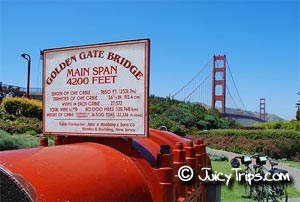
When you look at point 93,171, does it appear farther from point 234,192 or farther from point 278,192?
point 234,192

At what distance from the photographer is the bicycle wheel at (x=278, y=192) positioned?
7.80 meters

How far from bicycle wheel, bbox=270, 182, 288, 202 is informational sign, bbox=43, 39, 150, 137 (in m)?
5.84

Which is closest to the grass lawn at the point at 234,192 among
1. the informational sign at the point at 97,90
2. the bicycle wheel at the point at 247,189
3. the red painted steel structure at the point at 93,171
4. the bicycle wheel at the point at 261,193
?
the bicycle wheel at the point at 247,189

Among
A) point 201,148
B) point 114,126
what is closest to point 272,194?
point 201,148

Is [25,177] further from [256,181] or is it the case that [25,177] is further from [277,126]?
[277,126]

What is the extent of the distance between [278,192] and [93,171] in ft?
21.6

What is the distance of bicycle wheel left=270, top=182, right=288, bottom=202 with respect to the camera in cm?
780

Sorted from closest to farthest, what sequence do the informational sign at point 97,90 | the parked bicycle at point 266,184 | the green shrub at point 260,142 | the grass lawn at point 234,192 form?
the informational sign at point 97,90 → the parked bicycle at point 266,184 → the grass lawn at point 234,192 → the green shrub at point 260,142

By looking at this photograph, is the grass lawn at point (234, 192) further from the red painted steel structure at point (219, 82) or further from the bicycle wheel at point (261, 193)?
the red painted steel structure at point (219, 82)

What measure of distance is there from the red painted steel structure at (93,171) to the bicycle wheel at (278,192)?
5045 millimetres

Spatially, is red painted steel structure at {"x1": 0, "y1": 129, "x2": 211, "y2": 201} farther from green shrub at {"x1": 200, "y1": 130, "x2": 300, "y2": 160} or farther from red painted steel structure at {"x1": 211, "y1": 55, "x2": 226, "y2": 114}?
red painted steel structure at {"x1": 211, "y1": 55, "x2": 226, "y2": 114}

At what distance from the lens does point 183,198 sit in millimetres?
3176

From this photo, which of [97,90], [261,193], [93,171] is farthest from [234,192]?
[93,171]

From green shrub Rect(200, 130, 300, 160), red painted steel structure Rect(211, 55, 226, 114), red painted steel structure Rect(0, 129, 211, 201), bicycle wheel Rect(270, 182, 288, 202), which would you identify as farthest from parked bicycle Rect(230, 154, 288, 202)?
red painted steel structure Rect(211, 55, 226, 114)
